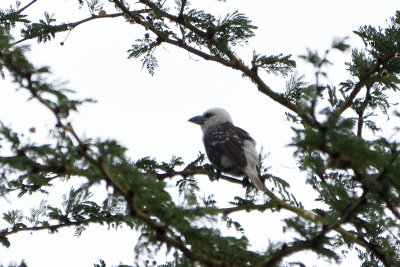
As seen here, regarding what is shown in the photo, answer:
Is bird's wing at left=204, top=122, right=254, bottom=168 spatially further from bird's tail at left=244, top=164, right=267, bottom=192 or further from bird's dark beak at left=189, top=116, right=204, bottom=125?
bird's dark beak at left=189, top=116, right=204, bottom=125

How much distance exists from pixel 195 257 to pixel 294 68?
10.7 ft

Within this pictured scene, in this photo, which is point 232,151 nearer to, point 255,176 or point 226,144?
point 226,144

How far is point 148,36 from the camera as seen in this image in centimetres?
612

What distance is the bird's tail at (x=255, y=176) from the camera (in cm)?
610

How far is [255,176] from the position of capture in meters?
6.46

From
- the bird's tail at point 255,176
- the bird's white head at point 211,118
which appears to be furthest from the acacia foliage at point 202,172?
the bird's white head at point 211,118

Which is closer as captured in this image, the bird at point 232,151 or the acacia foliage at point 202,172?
the acacia foliage at point 202,172

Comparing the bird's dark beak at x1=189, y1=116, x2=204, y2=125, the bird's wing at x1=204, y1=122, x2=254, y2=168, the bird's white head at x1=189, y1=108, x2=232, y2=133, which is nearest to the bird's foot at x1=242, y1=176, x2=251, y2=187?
the bird's wing at x1=204, y1=122, x2=254, y2=168

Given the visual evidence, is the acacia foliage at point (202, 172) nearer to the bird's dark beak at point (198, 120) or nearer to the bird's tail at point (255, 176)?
the bird's tail at point (255, 176)

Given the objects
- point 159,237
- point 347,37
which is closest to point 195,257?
point 159,237

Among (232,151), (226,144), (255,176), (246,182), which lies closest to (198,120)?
(226,144)

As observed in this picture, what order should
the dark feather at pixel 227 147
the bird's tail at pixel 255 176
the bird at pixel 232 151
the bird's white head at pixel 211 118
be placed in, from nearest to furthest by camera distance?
the bird's tail at pixel 255 176, the bird at pixel 232 151, the dark feather at pixel 227 147, the bird's white head at pixel 211 118

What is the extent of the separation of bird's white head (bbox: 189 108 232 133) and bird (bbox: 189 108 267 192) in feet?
0.60

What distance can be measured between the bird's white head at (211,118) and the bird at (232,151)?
183mm
